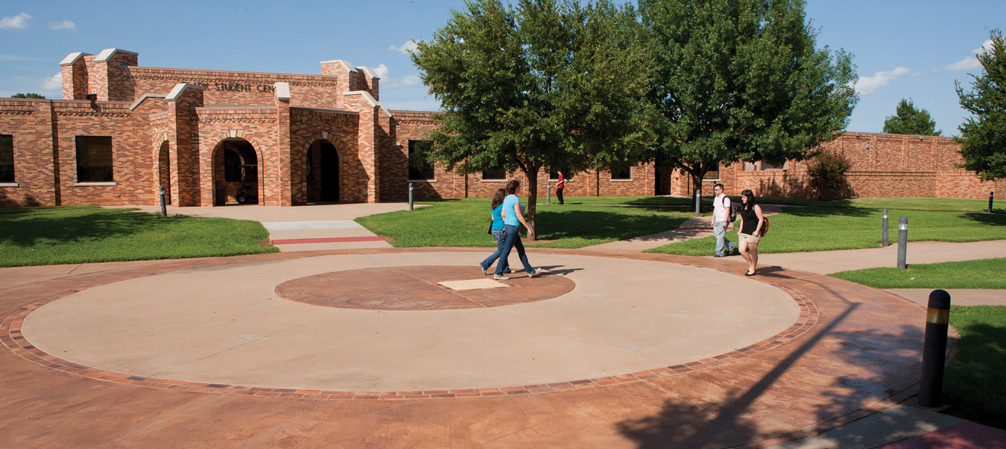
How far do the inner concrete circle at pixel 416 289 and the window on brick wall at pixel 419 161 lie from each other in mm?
22154

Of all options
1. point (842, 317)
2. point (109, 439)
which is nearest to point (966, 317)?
point (842, 317)

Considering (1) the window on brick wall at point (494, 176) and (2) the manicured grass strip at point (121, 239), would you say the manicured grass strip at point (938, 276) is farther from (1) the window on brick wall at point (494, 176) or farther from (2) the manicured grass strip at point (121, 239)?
(1) the window on brick wall at point (494, 176)

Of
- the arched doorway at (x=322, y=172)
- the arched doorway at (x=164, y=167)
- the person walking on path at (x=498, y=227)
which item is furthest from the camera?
the arched doorway at (x=322, y=172)

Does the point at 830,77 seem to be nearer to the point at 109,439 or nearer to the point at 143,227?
the point at 143,227

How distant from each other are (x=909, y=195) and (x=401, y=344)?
4501 cm

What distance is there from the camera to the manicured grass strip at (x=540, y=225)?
656 inches

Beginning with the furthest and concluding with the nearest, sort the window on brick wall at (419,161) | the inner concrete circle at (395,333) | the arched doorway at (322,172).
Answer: the arched doorway at (322,172)
the window on brick wall at (419,161)
the inner concrete circle at (395,333)

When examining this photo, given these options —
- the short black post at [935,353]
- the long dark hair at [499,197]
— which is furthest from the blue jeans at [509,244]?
the short black post at [935,353]

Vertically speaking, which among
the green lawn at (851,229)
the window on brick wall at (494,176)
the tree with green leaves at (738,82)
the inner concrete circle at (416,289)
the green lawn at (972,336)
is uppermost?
the tree with green leaves at (738,82)

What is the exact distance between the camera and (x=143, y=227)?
59.3 ft

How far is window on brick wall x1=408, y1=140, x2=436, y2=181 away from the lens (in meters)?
33.1

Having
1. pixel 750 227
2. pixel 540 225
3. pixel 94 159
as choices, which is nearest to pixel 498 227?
pixel 750 227

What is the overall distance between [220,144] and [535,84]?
809 inches

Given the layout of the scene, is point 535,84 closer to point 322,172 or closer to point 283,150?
point 283,150
